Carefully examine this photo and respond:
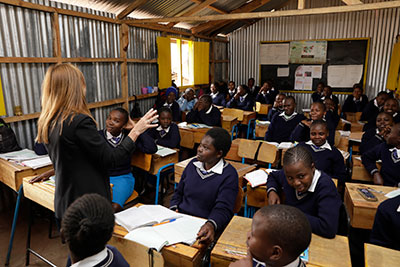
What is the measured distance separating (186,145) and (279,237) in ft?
11.5

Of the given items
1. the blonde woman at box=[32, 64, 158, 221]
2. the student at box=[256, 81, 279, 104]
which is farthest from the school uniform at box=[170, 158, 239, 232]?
the student at box=[256, 81, 279, 104]

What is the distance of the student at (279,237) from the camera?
1.08 meters

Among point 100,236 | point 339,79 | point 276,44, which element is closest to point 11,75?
point 100,236

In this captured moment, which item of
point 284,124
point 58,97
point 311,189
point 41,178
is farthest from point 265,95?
point 58,97

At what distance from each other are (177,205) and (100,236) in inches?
45.0

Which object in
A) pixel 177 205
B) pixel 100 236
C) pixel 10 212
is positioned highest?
pixel 100 236

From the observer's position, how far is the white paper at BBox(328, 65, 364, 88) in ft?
28.7

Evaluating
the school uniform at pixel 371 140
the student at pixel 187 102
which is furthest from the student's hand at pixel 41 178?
the student at pixel 187 102

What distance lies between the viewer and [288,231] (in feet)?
3.55

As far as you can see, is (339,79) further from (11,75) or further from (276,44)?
(11,75)

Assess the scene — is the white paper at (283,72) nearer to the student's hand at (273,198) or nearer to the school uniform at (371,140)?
the school uniform at (371,140)

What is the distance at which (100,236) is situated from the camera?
1083mm

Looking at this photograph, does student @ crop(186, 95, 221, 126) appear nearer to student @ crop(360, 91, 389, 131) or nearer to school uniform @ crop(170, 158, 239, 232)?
student @ crop(360, 91, 389, 131)

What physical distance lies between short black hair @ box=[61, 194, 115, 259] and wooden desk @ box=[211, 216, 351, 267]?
1.99 ft
